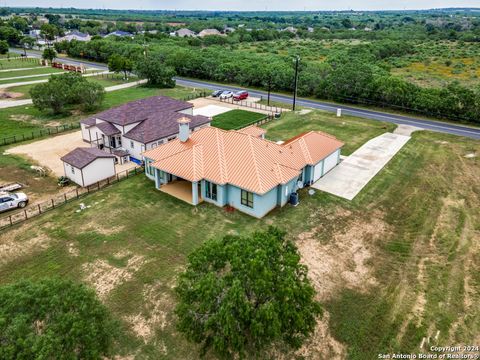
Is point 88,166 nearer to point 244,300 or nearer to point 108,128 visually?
point 108,128

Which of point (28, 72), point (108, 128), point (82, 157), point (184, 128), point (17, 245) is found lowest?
point (17, 245)

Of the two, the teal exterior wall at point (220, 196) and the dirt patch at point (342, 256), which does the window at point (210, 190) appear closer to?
the teal exterior wall at point (220, 196)

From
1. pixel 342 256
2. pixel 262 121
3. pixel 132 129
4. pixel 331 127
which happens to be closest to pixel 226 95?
pixel 262 121

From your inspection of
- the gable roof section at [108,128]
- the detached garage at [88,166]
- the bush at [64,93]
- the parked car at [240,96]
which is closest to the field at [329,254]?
the detached garage at [88,166]

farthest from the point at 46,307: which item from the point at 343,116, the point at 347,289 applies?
the point at 343,116

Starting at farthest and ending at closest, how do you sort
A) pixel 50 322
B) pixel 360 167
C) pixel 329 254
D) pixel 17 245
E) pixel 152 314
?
pixel 360 167
pixel 17 245
pixel 329 254
pixel 152 314
pixel 50 322

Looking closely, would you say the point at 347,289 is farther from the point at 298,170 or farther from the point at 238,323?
the point at 298,170

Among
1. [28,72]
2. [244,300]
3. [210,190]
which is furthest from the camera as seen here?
[28,72]

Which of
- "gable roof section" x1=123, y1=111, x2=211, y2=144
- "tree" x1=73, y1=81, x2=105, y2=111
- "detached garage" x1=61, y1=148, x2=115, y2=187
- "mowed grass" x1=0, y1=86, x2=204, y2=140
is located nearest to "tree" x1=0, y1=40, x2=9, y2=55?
"mowed grass" x1=0, y1=86, x2=204, y2=140
